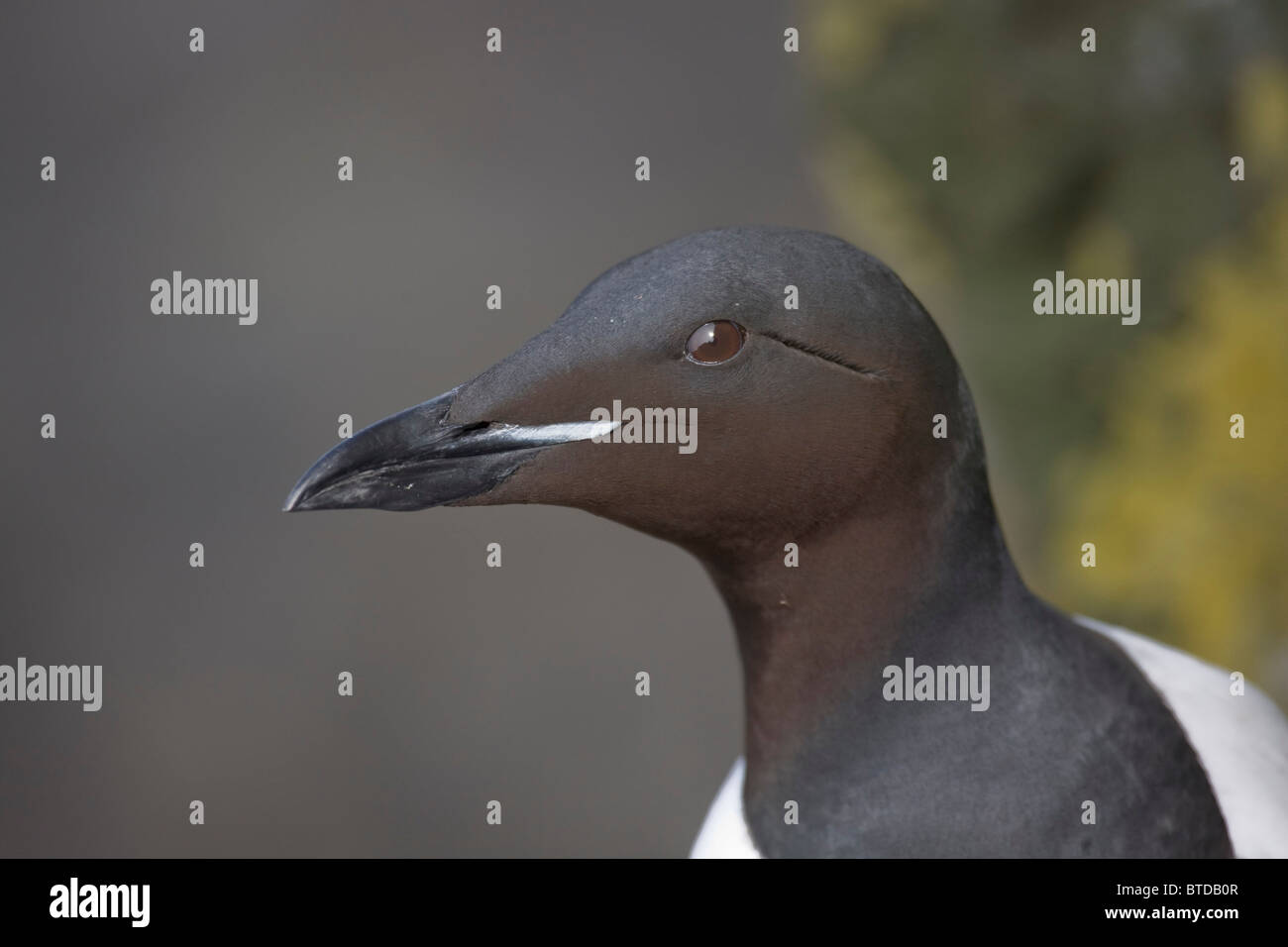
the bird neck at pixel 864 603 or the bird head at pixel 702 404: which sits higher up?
the bird head at pixel 702 404

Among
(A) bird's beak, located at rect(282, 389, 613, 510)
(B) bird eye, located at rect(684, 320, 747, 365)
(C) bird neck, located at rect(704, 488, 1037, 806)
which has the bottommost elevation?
(C) bird neck, located at rect(704, 488, 1037, 806)

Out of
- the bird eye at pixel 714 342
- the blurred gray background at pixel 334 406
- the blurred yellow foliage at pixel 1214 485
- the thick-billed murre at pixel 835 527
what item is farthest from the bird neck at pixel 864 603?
the blurred gray background at pixel 334 406

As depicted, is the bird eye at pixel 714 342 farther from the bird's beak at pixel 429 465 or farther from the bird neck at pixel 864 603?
the bird neck at pixel 864 603

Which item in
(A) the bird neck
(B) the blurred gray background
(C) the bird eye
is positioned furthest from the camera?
(B) the blurred gray background

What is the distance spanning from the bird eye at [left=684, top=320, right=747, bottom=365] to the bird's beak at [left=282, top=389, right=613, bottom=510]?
0.15m

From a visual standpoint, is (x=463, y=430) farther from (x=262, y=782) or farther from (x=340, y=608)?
(x=340, y=608)

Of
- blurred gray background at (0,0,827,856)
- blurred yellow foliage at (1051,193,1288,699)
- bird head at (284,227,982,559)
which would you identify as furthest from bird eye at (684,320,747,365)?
blurred gray background at (0,0,827,856)

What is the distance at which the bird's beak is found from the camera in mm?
1769

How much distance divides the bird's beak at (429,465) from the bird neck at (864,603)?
297 millimetres

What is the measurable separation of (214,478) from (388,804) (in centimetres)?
183

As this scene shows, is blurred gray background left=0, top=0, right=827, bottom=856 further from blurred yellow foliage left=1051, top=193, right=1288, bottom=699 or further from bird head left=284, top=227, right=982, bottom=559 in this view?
bird head left=284, top=227, right=982, bottom=559

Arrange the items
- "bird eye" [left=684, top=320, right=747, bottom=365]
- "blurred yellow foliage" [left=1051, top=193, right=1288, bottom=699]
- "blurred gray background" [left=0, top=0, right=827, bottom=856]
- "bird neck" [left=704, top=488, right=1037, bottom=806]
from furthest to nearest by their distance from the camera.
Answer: "blurred gray background" [left=0, top=0, right=827, bottom=856] < "blurred yellow foliage" [left=1051, top=193, right=1288, bottom=699] < "bird neck" [left=704, top=488, right=1037, bottom=806] < "bird eye" [left=684, top=320, right=747, bottom=365]

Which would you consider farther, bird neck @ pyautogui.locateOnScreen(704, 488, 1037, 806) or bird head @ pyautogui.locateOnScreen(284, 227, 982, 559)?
bird neck @ pyautogui.locateOnScreen(704, 488, 1037, 806)

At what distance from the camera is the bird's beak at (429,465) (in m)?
1.77
